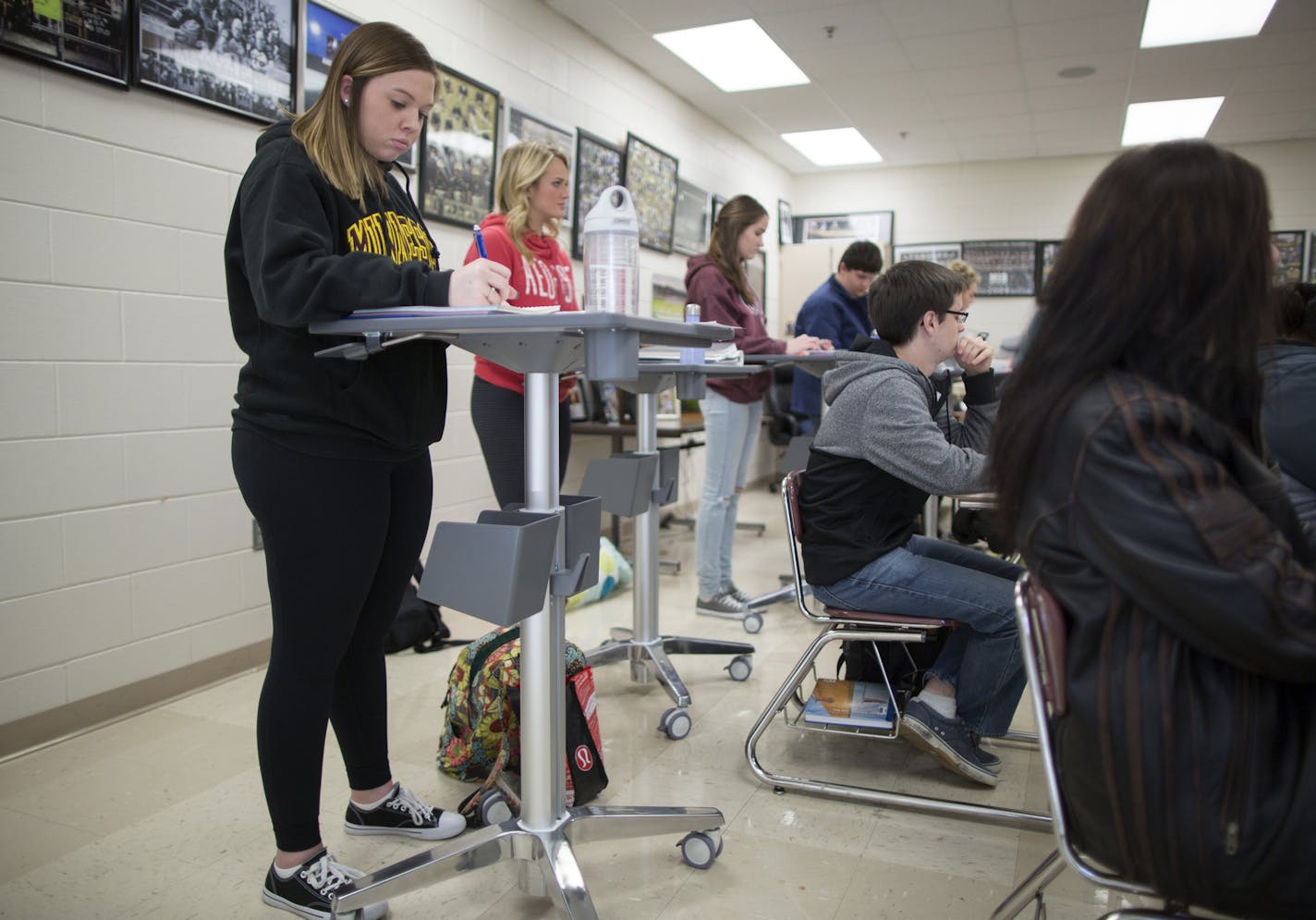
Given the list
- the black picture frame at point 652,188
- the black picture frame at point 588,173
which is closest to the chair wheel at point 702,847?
the black picture frame at point 588,173

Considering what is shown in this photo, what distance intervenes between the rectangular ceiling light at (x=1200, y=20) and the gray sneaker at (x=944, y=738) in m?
3.89

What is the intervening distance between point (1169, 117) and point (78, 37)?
6334 mm

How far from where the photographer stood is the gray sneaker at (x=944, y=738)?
75.0 inches

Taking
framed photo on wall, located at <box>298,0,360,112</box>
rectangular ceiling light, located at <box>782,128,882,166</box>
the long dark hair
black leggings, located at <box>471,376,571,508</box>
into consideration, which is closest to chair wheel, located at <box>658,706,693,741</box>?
black leggings, located at <box>471,376,571,508</box>

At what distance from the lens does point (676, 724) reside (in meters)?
2.25

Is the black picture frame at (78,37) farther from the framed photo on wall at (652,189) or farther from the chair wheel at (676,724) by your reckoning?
the framed photo on wall at (652,189)

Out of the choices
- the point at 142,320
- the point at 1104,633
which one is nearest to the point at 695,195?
the point at 142,320

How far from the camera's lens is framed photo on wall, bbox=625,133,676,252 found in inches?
195

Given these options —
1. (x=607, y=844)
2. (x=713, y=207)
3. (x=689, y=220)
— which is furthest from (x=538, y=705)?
(x=713, y=207)

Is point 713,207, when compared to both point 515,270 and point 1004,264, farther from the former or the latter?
point 515,270

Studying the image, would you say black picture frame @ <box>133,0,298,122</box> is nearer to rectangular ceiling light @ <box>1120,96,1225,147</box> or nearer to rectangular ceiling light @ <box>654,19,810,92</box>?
rectangular ceiling light @ <box>654,19,810,92</box>

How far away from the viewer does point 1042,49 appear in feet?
15.8

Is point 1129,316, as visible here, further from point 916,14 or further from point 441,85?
point 916,14

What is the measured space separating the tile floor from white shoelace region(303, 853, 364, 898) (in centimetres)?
12
